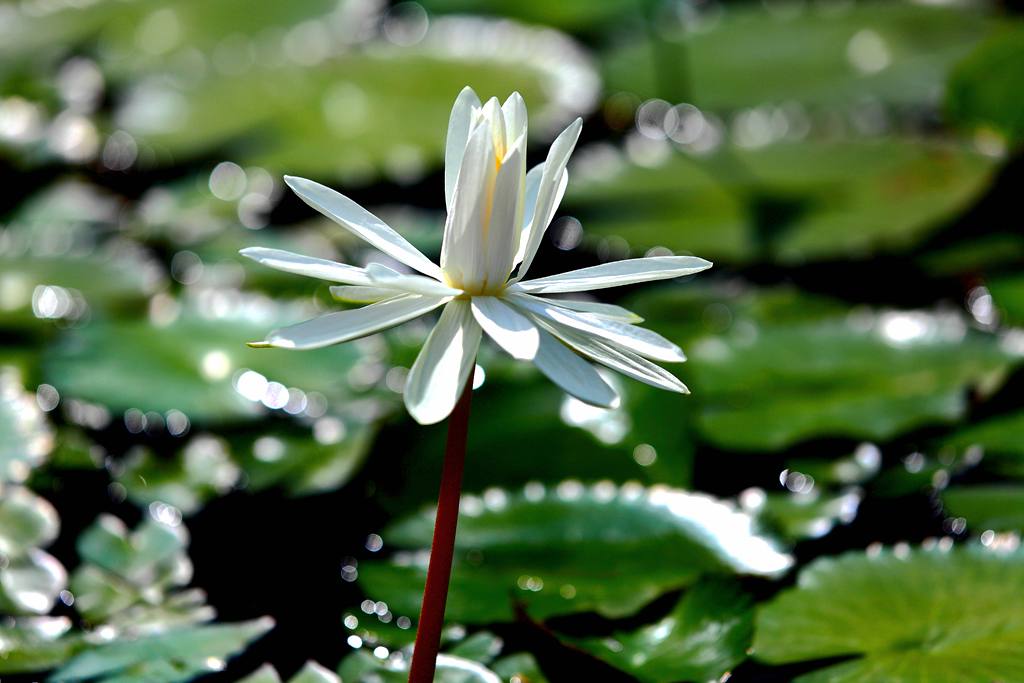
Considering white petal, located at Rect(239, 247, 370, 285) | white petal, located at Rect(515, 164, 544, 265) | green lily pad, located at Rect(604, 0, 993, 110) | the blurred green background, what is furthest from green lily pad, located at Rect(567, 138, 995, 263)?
white petal, located at Rect(239, 247, 370, 285)

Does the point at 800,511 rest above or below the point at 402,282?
below

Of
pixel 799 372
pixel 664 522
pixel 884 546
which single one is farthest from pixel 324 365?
pixel 884 546

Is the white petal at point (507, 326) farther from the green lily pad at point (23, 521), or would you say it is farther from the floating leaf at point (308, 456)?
the green lily pad at point (23, 521)

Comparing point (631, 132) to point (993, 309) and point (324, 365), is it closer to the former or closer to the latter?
point (993, 309)

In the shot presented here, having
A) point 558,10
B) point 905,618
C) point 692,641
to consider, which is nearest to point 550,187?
point 692,641

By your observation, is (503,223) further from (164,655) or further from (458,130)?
(164,655)

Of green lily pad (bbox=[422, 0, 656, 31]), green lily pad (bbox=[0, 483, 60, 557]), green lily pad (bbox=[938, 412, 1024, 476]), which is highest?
green lily pad (bbox=[422, 0, 656, 31])

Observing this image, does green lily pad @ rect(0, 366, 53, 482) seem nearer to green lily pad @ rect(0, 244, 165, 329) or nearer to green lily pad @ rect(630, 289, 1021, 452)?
green lily pad @ rect(0, 244, 165, 329)
